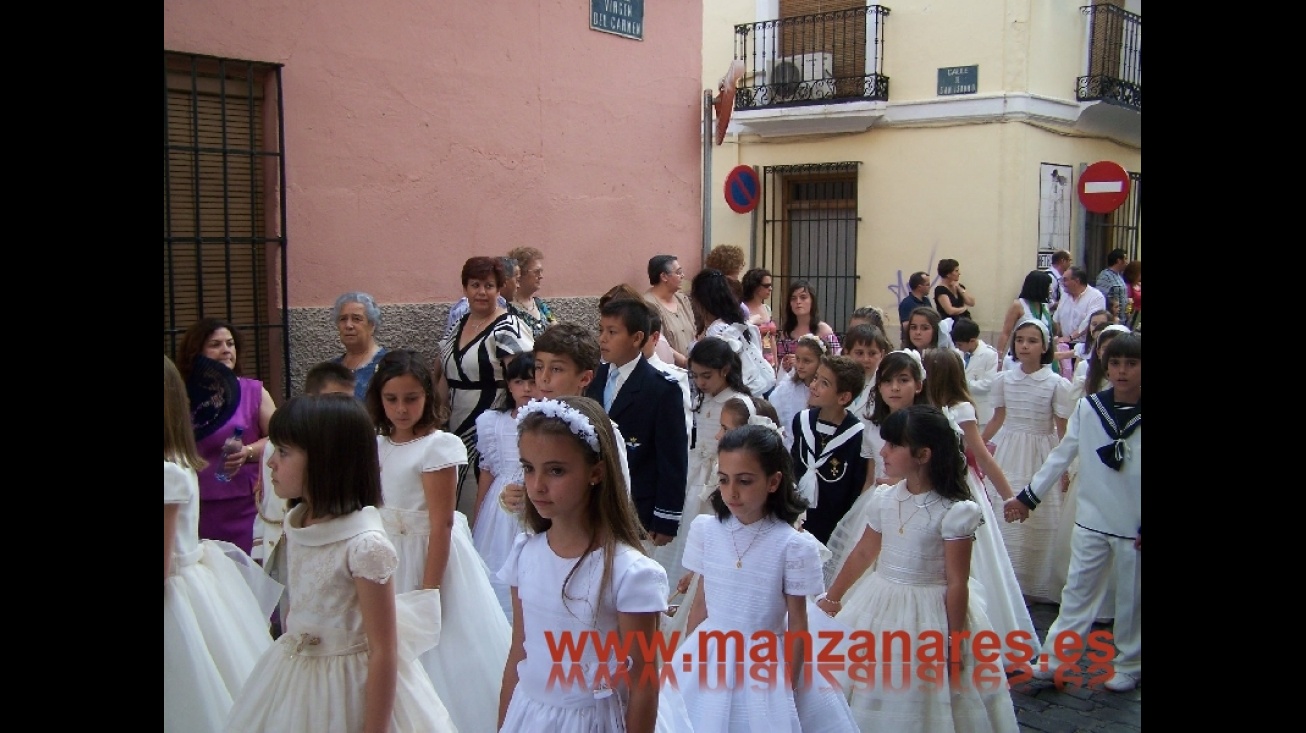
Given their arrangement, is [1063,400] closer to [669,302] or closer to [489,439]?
[669,302]

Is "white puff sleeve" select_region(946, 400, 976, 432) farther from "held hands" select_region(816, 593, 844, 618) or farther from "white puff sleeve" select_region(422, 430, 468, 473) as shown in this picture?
"white puff sleeve" select_region(422, 430, 468, 473)

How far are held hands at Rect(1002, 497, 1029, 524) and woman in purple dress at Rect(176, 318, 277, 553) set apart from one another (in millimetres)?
3404

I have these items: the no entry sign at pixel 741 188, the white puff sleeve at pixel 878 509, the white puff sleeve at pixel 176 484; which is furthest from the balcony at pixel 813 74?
the white puff sleeve at pixel 176 484

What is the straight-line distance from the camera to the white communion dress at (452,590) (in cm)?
422

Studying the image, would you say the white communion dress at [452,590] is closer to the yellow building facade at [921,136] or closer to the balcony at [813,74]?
the yellow building facade at [921,136]

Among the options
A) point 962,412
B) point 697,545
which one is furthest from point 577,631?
point 962,412

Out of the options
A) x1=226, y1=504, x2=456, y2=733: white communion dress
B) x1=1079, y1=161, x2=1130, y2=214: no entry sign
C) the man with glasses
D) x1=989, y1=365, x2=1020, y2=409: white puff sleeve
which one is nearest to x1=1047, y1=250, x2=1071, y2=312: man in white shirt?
x1=1079, y1=161, x2=1130, y2=214: no entry sign

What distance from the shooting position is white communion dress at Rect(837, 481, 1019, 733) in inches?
Answer: 168

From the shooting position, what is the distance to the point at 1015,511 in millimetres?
5562

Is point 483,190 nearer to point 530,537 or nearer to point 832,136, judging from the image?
point 530,537

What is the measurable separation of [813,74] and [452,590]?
46.0 feet

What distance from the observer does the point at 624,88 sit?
9.25 meters
